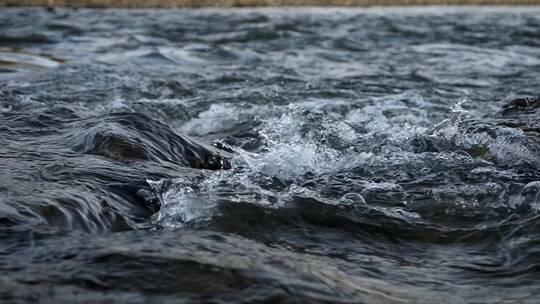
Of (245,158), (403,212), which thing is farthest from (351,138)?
(403,212)

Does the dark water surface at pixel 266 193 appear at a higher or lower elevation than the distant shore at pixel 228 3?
higher

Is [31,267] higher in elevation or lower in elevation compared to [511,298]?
higher

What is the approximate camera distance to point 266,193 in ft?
10.4

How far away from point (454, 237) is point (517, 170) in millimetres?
1078

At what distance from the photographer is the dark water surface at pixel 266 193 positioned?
2.19 meters

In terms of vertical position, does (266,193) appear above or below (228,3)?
above

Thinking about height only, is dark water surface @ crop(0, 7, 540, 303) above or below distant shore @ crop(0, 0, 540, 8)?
above

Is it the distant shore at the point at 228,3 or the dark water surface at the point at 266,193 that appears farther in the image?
the distant shore at the point at 228,3

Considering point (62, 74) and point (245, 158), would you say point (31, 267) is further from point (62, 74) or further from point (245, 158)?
point (62, 74)

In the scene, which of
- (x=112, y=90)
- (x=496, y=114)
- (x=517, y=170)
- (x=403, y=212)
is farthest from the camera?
(x=112, y=90)

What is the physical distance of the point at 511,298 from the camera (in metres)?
2.27

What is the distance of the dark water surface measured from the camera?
2191 millimetres

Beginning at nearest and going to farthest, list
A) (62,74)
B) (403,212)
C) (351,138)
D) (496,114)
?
(403,212) < (351,138) < (496,114) < (62,74)

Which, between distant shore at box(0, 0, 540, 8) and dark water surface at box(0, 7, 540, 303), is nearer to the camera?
dark water surface at box(0, 7, 540, 303)
